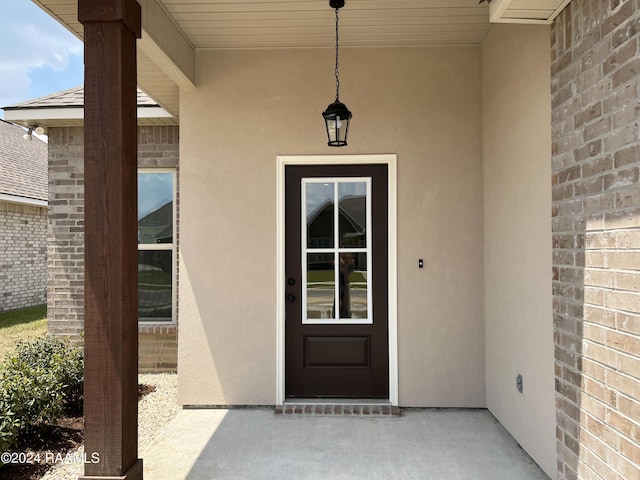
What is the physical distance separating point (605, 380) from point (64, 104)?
18.3 feet

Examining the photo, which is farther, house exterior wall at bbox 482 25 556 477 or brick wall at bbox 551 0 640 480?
house exterior wall at bbox 482 25 556 477

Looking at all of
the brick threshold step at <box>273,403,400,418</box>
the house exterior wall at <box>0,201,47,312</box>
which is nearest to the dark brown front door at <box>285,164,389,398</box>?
the brick threshold step at <box>273,403,400,418</box>

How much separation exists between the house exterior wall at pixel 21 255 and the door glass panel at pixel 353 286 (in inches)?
349

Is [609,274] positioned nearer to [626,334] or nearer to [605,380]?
[626,334]

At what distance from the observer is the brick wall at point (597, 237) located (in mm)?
1978

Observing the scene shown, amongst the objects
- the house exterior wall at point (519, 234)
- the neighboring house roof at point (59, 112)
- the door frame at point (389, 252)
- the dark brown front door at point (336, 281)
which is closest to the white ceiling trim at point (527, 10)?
the house exterior wall at point (519, 234)

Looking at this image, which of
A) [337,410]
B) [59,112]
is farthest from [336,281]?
[59,112]

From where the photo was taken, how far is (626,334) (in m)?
2.01

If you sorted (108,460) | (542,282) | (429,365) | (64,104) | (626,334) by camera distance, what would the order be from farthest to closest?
(64,104), (429,365), (542,282), (108,460), (626,334)

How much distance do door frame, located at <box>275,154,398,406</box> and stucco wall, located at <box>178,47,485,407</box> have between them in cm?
5

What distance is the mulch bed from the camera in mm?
3014

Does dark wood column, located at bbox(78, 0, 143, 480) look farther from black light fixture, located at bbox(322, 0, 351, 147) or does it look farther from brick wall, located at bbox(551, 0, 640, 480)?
brick wall, located at bbox(551, 0, 640, 480)

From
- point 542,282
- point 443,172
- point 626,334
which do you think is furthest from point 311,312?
point 626,334

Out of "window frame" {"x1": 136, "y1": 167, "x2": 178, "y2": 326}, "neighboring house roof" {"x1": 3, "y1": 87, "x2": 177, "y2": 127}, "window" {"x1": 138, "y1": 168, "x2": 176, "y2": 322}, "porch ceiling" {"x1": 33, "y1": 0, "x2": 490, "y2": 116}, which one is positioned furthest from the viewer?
"window" {"x1": 138, "y1": 168, "x2": 176, "y2": 322}
